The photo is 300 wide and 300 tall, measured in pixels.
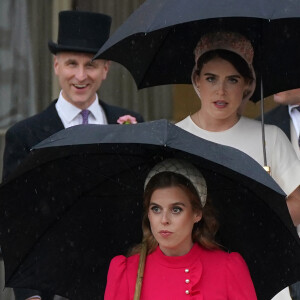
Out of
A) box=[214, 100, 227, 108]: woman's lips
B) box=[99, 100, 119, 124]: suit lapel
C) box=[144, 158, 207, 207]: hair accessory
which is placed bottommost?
box=[144, 158, 207, 207]: hair accessory

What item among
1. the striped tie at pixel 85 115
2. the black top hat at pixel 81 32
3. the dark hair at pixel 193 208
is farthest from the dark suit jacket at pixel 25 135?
the dark hair at pixel 193 208

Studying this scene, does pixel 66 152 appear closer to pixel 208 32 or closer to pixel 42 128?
pixel 208 32

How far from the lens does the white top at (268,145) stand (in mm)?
5731

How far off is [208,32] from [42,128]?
133 centimetres

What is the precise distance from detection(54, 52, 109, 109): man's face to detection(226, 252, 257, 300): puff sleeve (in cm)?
227

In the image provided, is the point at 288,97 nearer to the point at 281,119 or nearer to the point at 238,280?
the point at 281,119

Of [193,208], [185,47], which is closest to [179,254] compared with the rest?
[193,208]

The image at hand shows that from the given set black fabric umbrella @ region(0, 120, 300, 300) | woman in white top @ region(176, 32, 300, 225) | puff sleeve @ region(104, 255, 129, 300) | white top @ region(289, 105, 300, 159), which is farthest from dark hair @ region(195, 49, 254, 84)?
white top @ region(289, 105, 300, 159)

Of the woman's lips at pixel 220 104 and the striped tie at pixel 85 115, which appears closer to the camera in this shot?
the woman's lips at pixel 220 104

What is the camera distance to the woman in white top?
5.78 meters

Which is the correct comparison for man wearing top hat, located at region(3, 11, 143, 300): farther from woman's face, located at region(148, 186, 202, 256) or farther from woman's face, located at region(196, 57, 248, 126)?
woman's face, located at region(148, 186, 202, 256)

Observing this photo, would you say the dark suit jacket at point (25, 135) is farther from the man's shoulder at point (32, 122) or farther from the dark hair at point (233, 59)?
the dark hair at point (233, 59)

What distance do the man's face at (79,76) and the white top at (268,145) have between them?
4.23 ft

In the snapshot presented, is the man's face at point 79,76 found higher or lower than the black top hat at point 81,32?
lower
